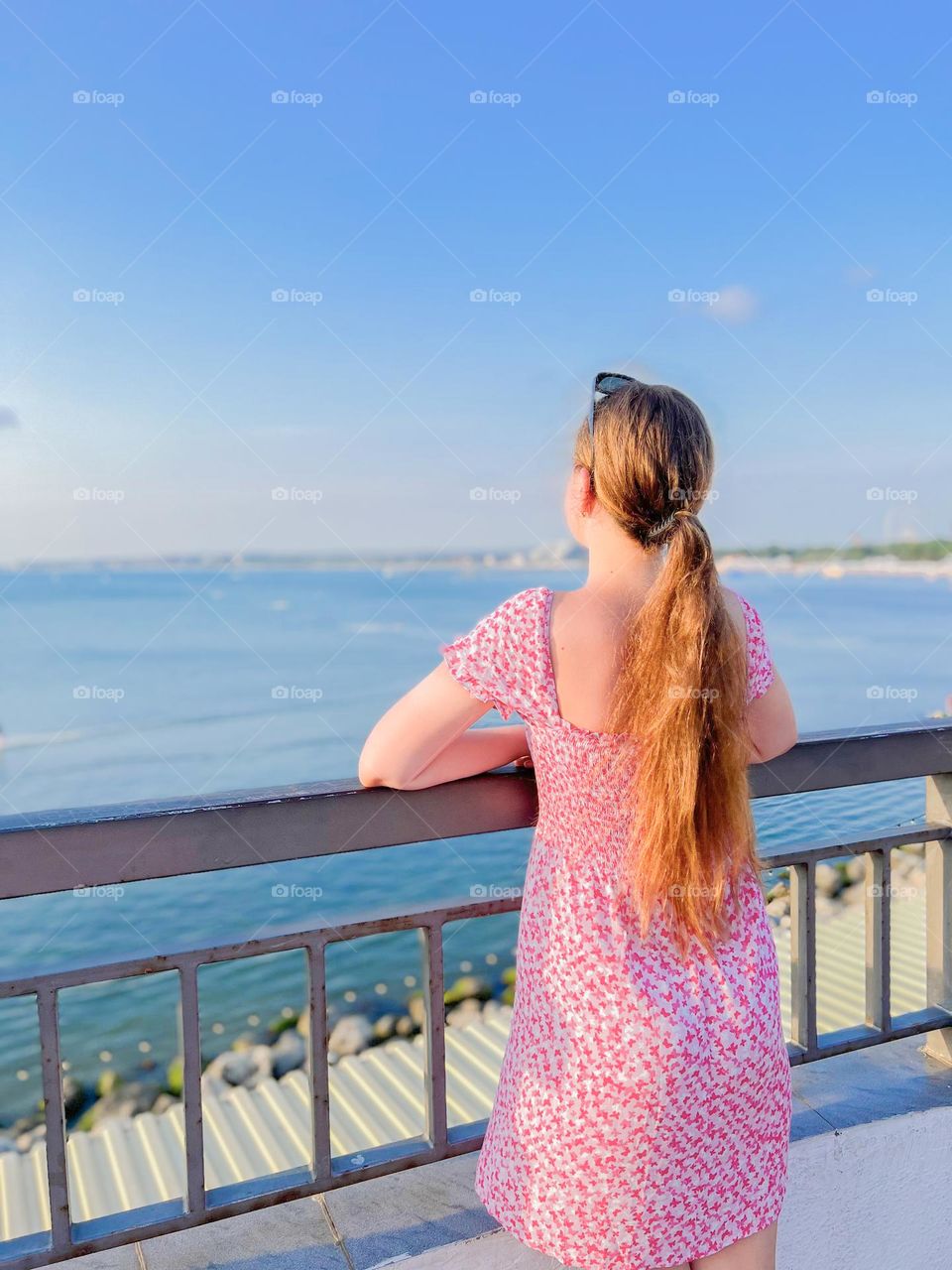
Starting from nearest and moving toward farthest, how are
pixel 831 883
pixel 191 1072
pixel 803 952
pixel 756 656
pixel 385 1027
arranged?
1. pixel 756 656
2. pixel 191 1072
3. pixel 803 952
4. pixel 385 1027
5. pixel 831 883

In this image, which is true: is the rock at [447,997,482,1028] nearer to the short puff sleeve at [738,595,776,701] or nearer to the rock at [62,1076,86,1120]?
the rock at [62,1076,86,1120]

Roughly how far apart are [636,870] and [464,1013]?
31.7 ft

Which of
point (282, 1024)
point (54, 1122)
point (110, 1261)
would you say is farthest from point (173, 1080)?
point (54, 1122)

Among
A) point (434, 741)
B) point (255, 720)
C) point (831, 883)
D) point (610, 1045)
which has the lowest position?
point (255, 720)

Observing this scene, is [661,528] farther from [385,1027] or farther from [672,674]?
[385,1027]

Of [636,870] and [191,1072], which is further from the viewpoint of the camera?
[191,1072]

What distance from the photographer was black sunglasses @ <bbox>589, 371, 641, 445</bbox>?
1016 millimetres

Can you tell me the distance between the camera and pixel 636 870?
100 centimetres

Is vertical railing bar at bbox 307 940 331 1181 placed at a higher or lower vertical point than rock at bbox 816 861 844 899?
higher

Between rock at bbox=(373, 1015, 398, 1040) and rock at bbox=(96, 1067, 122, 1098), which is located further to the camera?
rock at bbox=(373, 1015, 398, 1040)

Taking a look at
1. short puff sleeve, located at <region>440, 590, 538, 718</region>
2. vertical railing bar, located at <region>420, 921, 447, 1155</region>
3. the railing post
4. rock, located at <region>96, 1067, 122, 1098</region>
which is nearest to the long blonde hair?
short puff sleeve, located at <region>440, 590, 538, 718</region>

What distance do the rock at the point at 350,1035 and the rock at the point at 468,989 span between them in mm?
989

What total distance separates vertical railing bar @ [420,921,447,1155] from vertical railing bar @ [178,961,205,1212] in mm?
319

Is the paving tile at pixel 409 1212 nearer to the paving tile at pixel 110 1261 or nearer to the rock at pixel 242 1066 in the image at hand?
the paving tile at pixel 110 1261
